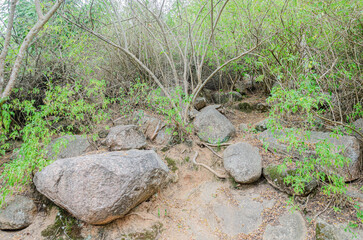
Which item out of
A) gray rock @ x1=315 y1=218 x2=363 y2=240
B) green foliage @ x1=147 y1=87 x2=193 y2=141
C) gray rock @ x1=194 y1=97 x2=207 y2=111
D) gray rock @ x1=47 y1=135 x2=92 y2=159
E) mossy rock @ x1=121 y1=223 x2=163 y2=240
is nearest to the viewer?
gray rock @ x1=315 y1=218 x2=363 y2=240

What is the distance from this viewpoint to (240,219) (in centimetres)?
339

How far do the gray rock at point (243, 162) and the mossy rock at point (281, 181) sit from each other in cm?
17

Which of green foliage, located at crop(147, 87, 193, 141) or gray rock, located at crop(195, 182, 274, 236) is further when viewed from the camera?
green foliage, located at crop(147, 87, 193, 141)

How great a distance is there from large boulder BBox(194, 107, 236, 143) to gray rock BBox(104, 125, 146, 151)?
1.45 meters

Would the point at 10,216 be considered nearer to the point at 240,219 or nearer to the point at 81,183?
the point at 81,183

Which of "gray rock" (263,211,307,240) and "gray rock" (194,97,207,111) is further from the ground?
"gray rock" (194,97,207,111)

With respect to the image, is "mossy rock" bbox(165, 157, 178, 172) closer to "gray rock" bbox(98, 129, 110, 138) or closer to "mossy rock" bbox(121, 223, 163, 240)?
"mossy rock" bbox(121, 223, 163, 240)

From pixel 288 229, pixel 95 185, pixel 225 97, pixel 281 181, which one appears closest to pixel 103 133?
pixel 95 185

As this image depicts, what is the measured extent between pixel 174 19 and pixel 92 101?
344 centimetres

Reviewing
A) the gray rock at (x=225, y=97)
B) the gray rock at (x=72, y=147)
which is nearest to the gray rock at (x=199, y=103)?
the gray rock at (x=225, y=97)

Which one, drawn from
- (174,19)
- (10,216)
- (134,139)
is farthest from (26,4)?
(10,216)

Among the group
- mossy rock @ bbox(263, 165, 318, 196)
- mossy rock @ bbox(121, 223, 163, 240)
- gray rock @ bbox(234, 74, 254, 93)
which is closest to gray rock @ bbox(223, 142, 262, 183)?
mossy rock @ bbox(263, 165, 318, 196)

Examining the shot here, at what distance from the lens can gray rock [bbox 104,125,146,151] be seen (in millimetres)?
4512

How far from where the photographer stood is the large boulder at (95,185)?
117 inches
